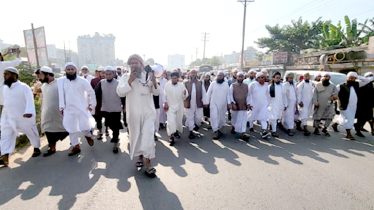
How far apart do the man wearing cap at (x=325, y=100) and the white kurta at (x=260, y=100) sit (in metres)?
1.38

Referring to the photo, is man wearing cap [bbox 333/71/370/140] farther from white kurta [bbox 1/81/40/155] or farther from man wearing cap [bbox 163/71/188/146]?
white kurta [bbox 1/81/40/155]

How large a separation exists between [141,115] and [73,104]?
5.51 ft

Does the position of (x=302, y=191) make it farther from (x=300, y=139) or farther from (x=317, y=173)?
(x=300, y=139)

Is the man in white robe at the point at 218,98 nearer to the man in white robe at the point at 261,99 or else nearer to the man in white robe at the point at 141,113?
the man in white robe at the point at 261,99

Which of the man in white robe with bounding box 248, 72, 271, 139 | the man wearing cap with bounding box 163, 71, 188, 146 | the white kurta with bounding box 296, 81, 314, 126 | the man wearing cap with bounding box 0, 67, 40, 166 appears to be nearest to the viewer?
the man wearing cap with bounding box 0, 67, 40, 166

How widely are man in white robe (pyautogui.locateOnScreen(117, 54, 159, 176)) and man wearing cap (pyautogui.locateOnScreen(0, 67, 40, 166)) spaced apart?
1.96 meters

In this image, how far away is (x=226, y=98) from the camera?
593cm

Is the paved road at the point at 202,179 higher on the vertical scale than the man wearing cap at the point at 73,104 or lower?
lower

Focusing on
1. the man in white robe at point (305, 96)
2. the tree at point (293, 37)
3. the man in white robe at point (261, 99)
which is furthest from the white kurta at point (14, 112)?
the tree at point (293, 37)

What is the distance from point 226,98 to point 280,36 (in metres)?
27.9

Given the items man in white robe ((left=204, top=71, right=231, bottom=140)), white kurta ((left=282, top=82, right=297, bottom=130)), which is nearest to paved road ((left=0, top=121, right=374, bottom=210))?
man in white robe ((left=204, top=71, right=231, bottom=140))

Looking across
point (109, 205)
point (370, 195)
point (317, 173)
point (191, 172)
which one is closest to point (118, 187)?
point (109, 205)

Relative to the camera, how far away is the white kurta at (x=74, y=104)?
4281 mm

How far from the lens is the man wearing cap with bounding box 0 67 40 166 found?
3.96 m
